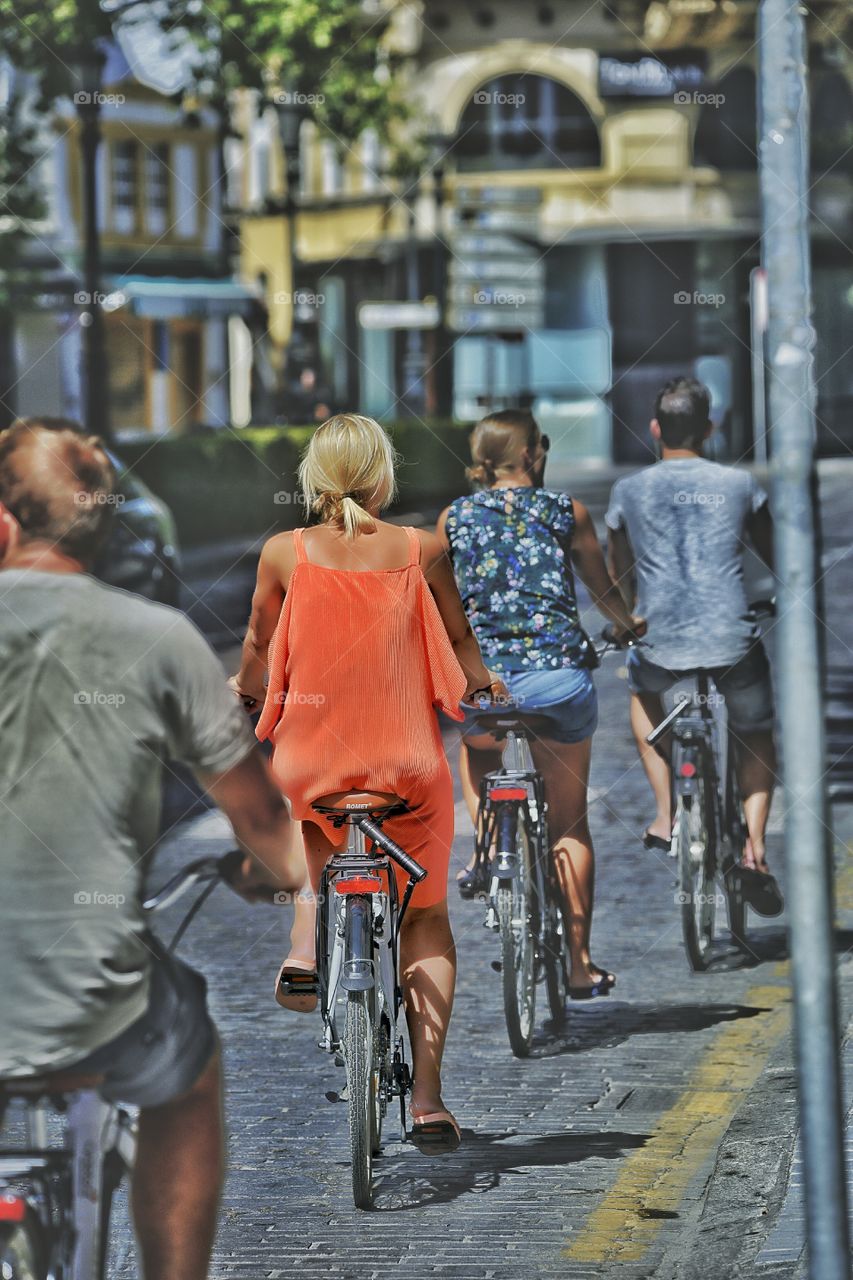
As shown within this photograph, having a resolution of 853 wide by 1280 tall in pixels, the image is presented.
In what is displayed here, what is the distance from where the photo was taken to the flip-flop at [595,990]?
6820 mm

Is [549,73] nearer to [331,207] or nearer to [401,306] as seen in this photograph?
[401,306]

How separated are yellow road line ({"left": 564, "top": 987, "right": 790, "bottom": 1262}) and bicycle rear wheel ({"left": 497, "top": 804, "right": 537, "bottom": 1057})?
1.63ft

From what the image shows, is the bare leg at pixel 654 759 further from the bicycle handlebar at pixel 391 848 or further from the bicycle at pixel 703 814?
the bicycle handlebar at pixel 391 848

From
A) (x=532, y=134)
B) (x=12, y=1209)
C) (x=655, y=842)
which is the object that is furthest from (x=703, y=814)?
(x=532, y=134)

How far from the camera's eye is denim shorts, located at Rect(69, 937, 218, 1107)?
3.45 metres

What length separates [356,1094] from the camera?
4801 mm

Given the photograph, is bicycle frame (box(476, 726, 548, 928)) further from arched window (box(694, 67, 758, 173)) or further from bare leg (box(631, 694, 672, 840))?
arched window (box(694, 67, 758, 173))

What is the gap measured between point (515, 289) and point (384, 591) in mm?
13317

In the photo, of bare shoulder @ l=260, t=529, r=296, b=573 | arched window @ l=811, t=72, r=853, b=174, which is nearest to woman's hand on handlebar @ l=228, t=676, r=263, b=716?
bare shoulder @ l=260, t=529, r=296, b=573

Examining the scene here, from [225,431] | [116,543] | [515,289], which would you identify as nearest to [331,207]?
[225,431]

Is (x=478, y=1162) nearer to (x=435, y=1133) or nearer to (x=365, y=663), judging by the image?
(x=435, y=1133)

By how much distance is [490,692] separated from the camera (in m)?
5.36

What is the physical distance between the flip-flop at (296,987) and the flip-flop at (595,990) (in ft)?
5.51

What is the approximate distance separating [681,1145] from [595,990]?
1314 mm
